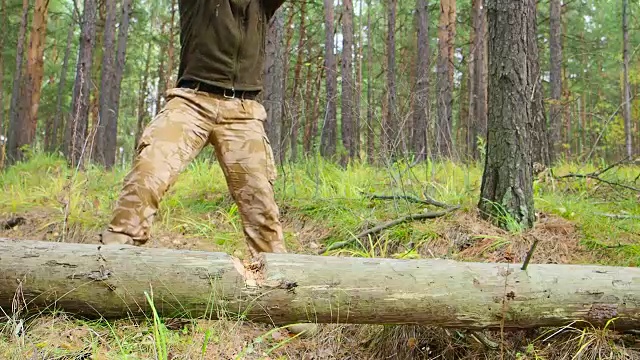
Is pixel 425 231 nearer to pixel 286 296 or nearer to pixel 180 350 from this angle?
pixel 286 296

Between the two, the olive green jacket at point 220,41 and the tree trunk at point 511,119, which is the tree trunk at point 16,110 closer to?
the olive green jacket at point 220,41

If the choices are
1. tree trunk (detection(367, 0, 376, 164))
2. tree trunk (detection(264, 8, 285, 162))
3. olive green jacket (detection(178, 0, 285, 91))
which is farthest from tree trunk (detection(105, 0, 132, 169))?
olive green jacket (detection(178, 0, 285, 91))

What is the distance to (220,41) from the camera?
3.08 m

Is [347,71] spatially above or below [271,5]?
above

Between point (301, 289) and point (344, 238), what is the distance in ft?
6.14

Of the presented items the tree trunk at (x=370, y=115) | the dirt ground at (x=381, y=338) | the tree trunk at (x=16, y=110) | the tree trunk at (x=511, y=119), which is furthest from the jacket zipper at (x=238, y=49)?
the tree trunk at (x=16, y=110)

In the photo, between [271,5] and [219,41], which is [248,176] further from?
[271,5]

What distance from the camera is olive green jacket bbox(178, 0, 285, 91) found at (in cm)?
306

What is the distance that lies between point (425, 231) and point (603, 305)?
1505 millimetres

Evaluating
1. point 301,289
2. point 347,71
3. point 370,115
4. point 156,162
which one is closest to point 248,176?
point 156,162

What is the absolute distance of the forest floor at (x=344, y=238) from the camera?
222cm

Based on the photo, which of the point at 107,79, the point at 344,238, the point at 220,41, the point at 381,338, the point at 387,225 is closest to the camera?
the point at 381,338

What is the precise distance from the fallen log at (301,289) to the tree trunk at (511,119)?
126 centimetres

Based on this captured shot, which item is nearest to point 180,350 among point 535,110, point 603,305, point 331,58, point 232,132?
point 232,132
